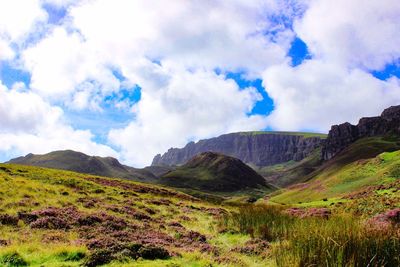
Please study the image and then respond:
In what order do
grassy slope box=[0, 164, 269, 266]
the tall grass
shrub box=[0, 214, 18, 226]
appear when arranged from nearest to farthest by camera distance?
the tall grass, grassy slope box=[0, 164, 269, 266], shrub box=[0, 214, 18, 226]

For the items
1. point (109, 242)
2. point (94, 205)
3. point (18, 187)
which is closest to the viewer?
point (109, 242)

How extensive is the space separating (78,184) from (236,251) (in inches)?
1271

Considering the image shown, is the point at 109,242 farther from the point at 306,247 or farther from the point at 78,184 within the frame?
the point at 78,184

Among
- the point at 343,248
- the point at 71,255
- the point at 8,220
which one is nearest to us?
the point at 343,248

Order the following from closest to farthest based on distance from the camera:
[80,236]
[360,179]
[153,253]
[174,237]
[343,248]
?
[343,248], [153,253], [80,236], [174,237], [360,179]

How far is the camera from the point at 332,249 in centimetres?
954

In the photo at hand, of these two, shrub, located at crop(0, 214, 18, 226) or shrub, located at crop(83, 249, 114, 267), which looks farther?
shrub, located at crop(0, 214, 18, 226)

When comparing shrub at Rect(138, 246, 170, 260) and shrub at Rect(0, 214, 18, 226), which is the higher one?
shrub at Rect(0, 214, 18, 226)

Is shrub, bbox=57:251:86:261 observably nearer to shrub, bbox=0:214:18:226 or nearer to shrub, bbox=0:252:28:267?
shrub, bbox=0:252:28:267

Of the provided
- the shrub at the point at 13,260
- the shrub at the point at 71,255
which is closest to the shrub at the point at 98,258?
the shrub at the point at 71,255

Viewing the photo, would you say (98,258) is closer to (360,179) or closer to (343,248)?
(343,248)

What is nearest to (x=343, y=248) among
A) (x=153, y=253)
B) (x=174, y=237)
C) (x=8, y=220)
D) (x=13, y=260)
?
(x=153, y=253)

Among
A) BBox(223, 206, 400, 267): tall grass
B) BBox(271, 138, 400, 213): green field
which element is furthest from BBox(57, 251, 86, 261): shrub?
BBox(271, 138, 400, 213): green field

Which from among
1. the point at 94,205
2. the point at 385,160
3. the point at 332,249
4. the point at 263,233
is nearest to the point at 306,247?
the point at 332,249
